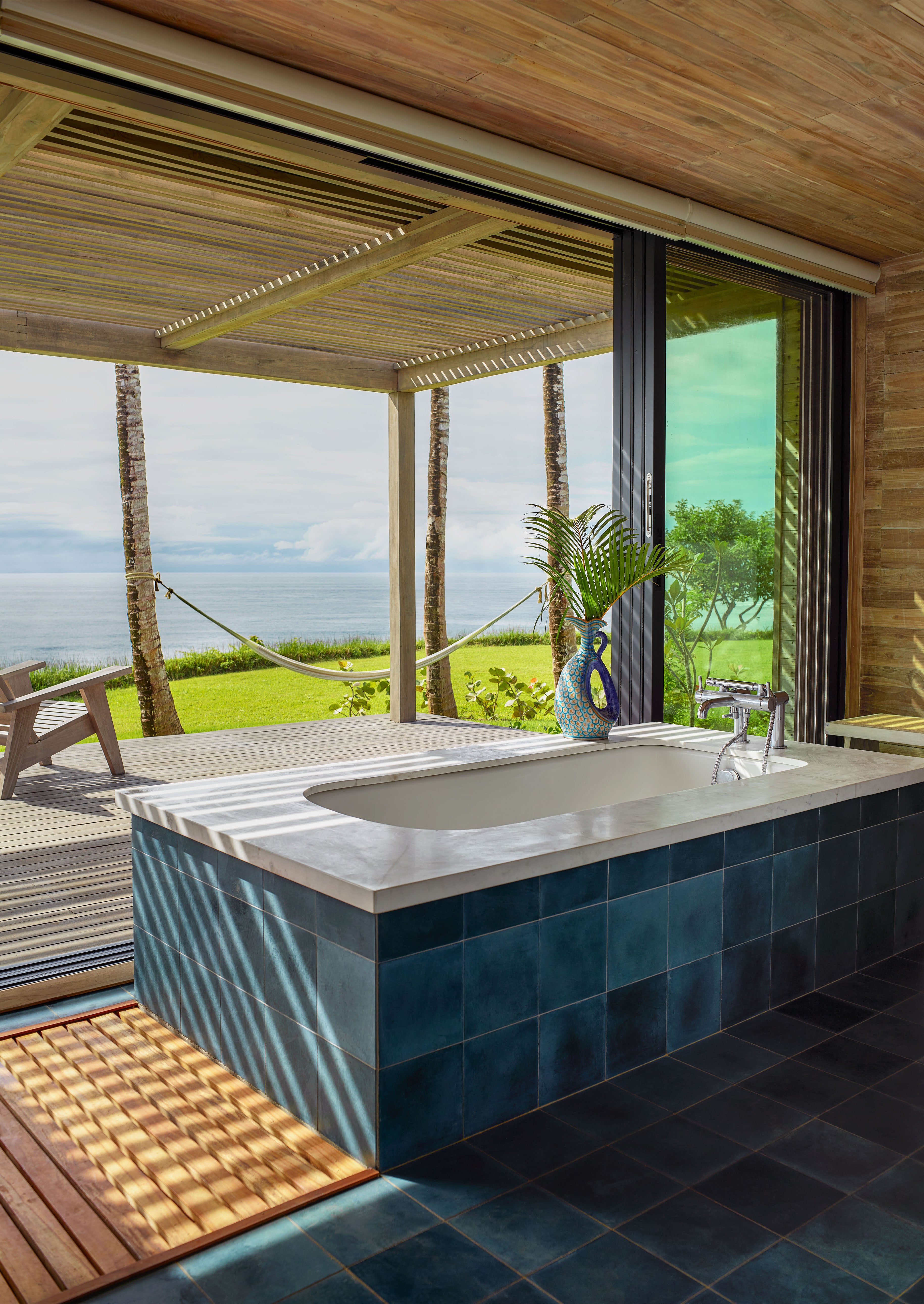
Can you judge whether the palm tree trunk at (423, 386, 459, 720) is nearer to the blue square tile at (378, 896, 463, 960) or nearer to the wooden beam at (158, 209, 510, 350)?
the wooden beam at (158, 209, 510, 350)

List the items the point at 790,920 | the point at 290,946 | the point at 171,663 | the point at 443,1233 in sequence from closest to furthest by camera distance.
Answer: the point at 443,1233 < the point at 290,946 < the point at 790,920 < the point at 171,663

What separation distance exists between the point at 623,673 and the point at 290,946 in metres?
2.01

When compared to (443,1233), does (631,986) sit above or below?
above

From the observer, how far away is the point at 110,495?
14.8 metres

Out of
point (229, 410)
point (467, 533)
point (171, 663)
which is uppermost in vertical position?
point (229, 410)

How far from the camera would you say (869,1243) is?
5.07 feet

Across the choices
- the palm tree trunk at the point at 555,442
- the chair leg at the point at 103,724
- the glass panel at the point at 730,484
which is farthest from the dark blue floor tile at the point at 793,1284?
the palm tree trunk at the point at 555,442

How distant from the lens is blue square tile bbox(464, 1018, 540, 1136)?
1.84m

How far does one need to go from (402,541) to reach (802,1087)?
16.7 ft

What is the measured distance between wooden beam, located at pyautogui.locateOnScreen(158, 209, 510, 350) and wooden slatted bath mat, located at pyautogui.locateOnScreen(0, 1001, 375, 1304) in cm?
269

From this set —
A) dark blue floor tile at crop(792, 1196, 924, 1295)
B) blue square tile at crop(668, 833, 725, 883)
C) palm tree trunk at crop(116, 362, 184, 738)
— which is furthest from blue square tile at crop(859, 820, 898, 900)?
palm tree trunk at crop(116, 362, 184, 738)


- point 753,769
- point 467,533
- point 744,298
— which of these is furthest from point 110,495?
point 753,769

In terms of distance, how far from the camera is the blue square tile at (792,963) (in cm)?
243

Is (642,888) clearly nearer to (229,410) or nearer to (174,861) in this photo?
(174,861)
